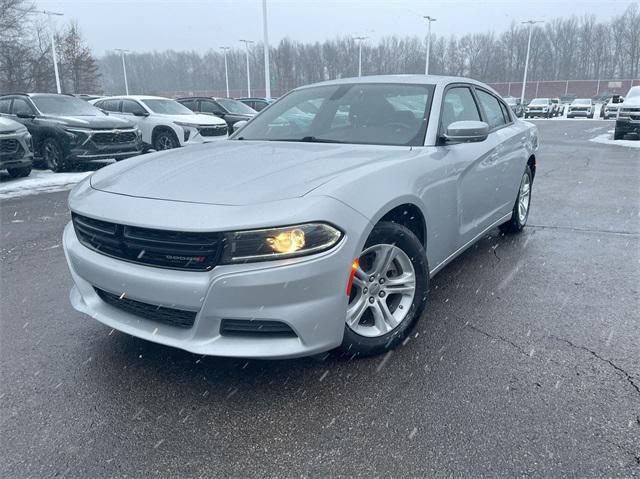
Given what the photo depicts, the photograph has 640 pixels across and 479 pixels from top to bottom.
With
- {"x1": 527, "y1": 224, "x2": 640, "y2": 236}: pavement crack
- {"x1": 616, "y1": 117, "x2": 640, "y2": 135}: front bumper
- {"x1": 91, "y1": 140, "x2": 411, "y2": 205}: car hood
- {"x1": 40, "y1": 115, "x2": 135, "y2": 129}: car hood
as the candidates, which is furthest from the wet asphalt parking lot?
{"x1": 616, "y1": 117, "x2": 640, "y2": 135}: front bumper

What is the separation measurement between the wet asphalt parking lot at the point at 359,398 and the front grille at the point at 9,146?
5.79 meters

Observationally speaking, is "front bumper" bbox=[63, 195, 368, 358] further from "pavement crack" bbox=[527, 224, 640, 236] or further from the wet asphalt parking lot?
"pavement crack" bbox=[527, 224, 640, 236]

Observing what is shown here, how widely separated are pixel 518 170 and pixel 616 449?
128 inches

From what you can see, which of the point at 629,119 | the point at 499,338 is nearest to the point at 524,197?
the point at 499,338

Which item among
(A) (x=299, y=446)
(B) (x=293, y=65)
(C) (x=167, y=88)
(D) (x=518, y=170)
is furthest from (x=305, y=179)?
(C) (x=167, y=88)

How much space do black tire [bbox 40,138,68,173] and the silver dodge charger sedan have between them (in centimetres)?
768

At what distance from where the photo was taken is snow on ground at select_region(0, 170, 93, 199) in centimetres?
809

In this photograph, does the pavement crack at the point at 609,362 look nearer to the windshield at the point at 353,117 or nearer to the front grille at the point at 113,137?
the windshield at the point at 353,117

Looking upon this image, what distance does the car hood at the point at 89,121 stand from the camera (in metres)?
9.62

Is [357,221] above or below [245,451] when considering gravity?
above

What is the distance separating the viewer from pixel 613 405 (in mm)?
2293

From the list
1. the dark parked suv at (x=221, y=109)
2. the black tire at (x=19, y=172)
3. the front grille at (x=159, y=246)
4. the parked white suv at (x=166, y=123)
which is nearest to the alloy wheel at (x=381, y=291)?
the front grille at (x=159, y=246)

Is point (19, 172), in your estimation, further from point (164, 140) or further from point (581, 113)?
point (581, 113)

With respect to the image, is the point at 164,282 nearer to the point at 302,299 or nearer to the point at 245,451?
the point at 302,299
